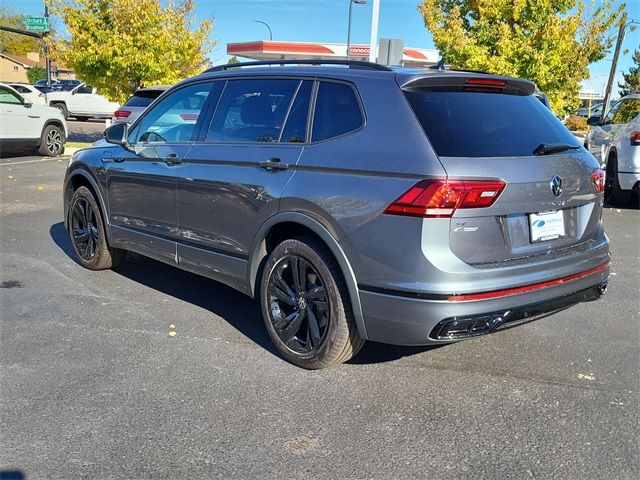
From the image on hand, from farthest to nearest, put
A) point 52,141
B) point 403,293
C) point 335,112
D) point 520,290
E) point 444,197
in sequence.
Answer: point 52,141 < point 335,112 < point 520,290 < point 403,293 < point 444,197

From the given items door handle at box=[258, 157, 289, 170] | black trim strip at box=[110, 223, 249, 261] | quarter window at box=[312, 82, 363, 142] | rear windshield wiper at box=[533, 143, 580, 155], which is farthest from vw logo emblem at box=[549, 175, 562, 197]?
black trim strip at box=[110, 223, 249, 261]

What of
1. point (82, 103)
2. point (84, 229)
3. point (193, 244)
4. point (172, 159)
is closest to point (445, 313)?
point (193, 244)

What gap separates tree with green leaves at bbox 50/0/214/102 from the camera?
15.6m

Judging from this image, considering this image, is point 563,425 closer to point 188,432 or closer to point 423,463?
point 423,463

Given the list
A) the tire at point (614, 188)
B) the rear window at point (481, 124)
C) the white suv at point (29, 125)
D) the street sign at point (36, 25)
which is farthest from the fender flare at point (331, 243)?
the street sign at point (36, 25)

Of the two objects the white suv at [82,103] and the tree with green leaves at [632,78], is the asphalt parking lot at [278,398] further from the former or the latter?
Answer: the tree with green leaves at [632,78]

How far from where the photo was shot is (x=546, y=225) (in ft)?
11.2

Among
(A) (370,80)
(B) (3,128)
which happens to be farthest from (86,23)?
(A) (370,80)

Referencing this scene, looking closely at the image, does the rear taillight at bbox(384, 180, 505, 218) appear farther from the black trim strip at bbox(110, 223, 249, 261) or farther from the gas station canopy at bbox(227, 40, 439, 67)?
the gas station canopy at bbox(227, 40, 439, 67)

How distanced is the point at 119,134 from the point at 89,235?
1055 millimetres

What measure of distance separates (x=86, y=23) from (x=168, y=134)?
12671 millimetres

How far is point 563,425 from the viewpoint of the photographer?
3193 millimetres

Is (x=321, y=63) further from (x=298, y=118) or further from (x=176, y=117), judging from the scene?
(x=176, y=117)

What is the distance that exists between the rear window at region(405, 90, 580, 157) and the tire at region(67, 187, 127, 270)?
336 cm
